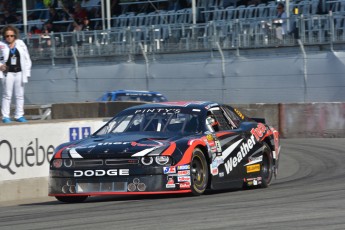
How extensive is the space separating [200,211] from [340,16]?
1580cm

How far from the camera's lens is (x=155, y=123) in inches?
483

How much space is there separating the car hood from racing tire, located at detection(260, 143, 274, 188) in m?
1.88

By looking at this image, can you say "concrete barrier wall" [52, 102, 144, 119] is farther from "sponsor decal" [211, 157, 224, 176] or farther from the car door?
"sponsor decal" [211, 157, 224, 176]

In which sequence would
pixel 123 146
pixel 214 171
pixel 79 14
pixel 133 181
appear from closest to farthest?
pixel 133 181, pixel 123 146, pixel 214 171, pixel 79 14

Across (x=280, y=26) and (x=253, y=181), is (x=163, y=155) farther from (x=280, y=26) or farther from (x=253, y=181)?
(x=280, y=26)

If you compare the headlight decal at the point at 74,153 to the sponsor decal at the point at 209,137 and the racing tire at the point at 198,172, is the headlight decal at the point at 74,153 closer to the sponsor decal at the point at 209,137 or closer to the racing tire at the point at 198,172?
the racing tire at the point at 198,172

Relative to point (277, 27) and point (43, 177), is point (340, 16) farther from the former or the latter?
point (43, 177)

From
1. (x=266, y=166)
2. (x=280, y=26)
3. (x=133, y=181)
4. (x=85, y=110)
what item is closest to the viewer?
(x=133, y=181)

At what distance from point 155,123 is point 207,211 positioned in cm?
278

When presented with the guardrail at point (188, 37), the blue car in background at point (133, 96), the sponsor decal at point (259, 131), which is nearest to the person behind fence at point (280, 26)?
the guardrail at point (188, 37)

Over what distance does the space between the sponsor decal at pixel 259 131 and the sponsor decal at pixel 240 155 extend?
11 centimetres

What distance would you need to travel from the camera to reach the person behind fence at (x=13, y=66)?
15.6 m

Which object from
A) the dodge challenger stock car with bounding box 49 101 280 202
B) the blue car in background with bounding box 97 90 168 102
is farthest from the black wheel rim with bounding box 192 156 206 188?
the blue car in background with bounding box 97 90 168 102

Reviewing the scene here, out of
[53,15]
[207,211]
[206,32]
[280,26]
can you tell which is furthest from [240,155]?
[53,15]
